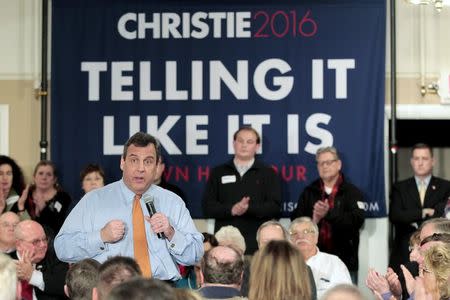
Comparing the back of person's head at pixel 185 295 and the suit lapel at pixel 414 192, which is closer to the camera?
the back of person's head at pixel 185 295

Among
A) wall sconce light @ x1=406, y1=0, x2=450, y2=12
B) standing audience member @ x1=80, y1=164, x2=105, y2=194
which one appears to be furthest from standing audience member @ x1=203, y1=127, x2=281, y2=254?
wall sconce light @ x1=406, y1=0, x2=450, y2=12

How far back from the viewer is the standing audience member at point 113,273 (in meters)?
4.13

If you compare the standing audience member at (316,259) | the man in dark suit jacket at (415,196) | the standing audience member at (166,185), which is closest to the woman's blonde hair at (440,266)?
the standing audience member at (316,259)

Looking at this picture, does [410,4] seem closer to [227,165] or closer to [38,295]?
[227,165]

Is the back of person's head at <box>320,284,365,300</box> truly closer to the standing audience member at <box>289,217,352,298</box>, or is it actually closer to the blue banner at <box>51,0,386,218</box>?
the standing audience member at <box>289,217,352,298</box>

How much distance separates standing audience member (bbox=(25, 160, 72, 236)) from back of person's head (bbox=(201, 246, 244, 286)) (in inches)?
125

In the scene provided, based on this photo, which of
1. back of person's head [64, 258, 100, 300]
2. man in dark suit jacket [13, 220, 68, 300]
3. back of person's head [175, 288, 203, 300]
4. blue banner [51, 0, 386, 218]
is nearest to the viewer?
back of person's head [175, 288, 203, 300]

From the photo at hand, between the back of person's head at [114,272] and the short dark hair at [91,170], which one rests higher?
the short dark hair at [91,170]

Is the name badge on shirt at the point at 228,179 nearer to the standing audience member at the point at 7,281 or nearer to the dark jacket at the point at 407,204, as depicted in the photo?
the dark jacket at the point at 407,204

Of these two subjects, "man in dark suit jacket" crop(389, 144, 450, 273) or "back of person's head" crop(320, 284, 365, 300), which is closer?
"back of person's head" crop(320, 284, 365, 300)

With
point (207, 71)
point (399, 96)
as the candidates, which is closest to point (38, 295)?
point (207, 71)

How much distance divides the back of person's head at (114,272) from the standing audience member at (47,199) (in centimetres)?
470

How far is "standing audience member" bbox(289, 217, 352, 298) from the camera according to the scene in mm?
7469

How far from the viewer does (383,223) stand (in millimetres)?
9461
